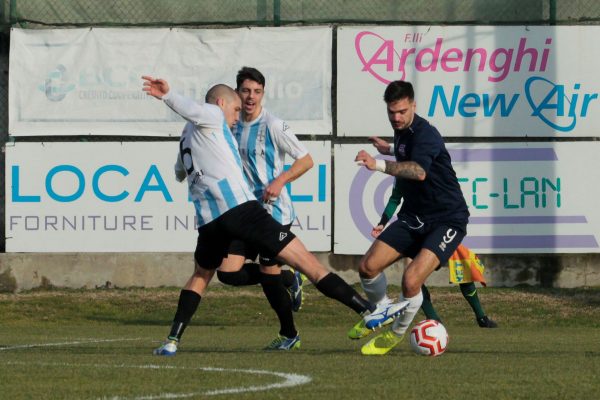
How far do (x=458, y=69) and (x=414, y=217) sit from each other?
913 cm

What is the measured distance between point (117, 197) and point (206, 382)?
1203 cm

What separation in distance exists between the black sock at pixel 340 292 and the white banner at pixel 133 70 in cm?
962

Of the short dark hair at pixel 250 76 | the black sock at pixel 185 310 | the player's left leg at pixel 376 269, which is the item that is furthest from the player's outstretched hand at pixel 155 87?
the player's left leg at pixel 376 269

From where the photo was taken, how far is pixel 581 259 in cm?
1917

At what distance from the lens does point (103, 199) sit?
63.0ft

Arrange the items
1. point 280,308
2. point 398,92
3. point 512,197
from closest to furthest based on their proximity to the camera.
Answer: point 398,92 < point 280,308 < point 512,197

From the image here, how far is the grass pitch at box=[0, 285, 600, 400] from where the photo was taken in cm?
709

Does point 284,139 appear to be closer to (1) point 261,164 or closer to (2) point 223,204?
(1) point 261,164

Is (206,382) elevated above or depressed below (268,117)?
below

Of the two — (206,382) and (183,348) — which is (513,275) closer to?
(183,348)

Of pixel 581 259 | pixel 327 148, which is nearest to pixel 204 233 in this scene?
pixel 327 148

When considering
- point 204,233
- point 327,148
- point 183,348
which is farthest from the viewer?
point 327,148

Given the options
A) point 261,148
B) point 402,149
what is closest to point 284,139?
point 261,148

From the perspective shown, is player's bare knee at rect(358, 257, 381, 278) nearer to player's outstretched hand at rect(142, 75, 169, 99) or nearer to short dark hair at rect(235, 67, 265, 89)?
short dark hair at rect(235, 67, 265, 89)
